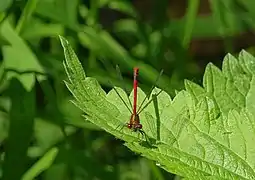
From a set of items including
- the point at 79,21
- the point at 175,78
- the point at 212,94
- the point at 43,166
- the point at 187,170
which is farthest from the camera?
the point at 175,78

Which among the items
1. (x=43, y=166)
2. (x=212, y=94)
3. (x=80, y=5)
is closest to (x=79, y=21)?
(x=80, y=5)

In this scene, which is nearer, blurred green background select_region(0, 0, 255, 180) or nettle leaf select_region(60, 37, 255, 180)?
Answer: nettle leaf select_region(60, 37, 255, 180)

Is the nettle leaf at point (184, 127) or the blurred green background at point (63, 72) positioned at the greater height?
the blurred green background at point (63, 72)

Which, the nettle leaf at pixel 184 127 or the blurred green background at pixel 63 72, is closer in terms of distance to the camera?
the nettle leaf at pixel 184 127

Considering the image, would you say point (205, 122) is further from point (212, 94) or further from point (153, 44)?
point (153, 44)

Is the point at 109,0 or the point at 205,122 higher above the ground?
the point at 109,0

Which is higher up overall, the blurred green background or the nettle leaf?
the blurred green background
